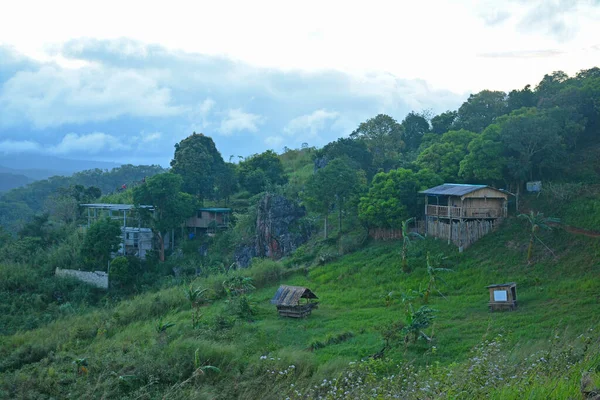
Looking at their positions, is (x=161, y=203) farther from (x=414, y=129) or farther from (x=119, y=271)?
(x=414, y=129)

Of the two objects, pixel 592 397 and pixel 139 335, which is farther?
pixel 139 335

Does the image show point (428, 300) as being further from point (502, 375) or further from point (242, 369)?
point (502, 375)

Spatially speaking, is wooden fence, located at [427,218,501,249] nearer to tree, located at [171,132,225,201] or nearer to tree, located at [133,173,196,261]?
tree, located at [133,173,196,261]

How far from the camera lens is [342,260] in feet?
101

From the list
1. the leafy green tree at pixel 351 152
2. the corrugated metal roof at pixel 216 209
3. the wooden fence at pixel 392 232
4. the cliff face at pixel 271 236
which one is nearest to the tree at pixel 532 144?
the wooden fence at pixel 392 232

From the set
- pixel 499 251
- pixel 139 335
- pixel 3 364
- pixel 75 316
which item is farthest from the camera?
pixel 75 316

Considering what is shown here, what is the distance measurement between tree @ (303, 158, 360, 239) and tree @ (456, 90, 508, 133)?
1348 cm

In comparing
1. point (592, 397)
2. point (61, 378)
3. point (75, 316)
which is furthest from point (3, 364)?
Answer: point (592, 397)

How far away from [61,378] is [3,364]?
4.68m

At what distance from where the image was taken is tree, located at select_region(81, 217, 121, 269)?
36531 mm

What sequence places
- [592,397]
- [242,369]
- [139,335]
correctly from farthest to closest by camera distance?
[139,335]
[242,369]
[592,397]

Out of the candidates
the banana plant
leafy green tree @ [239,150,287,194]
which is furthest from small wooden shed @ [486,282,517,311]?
leafy green tree @ [239,150,287,194]

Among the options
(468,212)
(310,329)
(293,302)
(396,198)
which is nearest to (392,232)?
(396,198)

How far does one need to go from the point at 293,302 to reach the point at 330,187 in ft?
39.9
